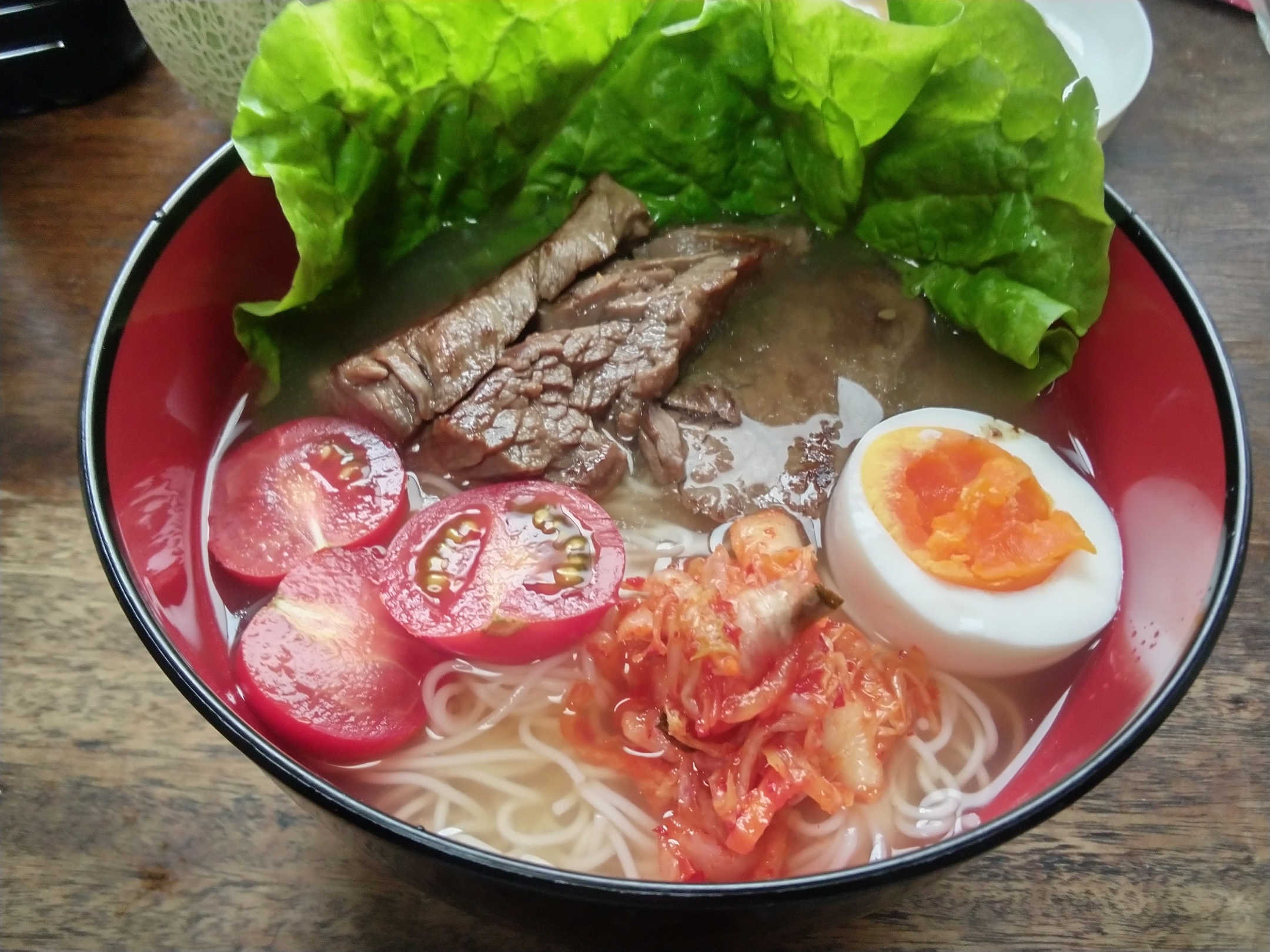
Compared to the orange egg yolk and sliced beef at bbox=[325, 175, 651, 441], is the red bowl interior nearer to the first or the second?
the orange egg yolk

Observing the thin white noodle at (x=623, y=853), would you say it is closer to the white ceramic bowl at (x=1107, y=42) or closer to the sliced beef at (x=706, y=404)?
the sliced beef at (x=706, y=404)

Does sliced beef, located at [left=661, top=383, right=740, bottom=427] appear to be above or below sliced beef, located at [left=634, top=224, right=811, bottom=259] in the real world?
below

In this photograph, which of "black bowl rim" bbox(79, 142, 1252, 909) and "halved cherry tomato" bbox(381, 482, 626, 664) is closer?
"black bowl rim" bbox(79, 142, 1252, 909)

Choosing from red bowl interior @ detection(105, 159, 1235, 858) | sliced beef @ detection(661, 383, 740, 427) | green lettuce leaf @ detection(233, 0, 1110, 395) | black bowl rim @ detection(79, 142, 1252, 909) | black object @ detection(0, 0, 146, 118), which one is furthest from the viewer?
black object @ detection(0, 0, 146, 118)

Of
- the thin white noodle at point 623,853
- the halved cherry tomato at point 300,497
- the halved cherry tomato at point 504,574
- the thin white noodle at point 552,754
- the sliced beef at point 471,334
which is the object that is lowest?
the thin white noodle at point 623,853

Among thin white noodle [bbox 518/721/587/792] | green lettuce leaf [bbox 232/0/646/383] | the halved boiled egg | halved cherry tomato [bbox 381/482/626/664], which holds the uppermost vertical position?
green lettuce leaf [bbox 232/0/646/383]

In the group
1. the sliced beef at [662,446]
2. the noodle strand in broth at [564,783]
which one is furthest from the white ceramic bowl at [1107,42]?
the noodle strand in broth at [564,783]

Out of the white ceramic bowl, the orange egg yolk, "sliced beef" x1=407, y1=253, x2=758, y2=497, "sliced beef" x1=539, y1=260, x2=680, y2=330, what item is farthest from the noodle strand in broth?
the white ceramic bowl

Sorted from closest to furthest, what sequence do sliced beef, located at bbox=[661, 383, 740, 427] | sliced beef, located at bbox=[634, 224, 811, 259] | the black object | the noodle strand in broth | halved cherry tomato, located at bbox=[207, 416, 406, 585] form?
the noodle strand in broth
halved cherry tomato, located at bbox=[207, 416, 406, 585]
sliced beef, located at bbox=[661, 383, 740, 427]
sliced beef, located at bbox=[634, 224, 811, 259]
the black object

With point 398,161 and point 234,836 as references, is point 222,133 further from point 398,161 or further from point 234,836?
point 234,836
